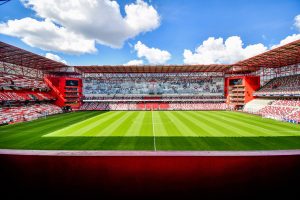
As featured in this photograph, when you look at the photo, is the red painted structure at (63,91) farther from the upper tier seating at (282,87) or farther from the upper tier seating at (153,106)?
the upper tier seating at (282,87)

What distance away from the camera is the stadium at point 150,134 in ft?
7.27

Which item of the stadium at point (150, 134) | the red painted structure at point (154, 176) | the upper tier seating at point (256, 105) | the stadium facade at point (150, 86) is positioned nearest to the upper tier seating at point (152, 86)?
the stadium facade at point (150, 86)

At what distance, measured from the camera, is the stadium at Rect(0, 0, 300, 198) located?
2.22m

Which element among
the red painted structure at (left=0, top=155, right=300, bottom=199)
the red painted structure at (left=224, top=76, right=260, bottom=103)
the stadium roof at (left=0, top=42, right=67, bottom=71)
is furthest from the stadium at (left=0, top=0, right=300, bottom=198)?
the red painted structure at (left=224, top=76, right=260, bottom=103)

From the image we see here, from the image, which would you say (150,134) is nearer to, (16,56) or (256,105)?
(16,56)

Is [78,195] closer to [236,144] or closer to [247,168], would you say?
[247,168]

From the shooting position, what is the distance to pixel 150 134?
2033 centimetres

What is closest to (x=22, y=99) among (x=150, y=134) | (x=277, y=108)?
(x=150, y=134)

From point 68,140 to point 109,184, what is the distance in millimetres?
17615

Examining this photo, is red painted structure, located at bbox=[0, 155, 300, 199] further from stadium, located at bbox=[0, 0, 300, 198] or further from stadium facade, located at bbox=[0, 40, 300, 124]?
stadium facade, located at bbox=[0, 40, 300, 124]

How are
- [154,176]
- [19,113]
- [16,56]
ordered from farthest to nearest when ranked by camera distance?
[19,113] → [16,56] → [154,176]

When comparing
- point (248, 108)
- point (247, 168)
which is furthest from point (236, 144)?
point (248, 108)

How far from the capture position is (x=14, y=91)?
37906 mm

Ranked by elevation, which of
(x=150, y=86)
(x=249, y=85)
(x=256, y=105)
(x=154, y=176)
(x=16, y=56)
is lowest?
(x=256, y=105)
